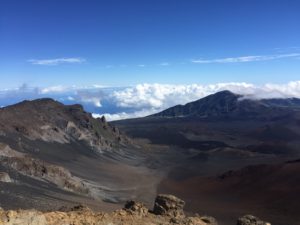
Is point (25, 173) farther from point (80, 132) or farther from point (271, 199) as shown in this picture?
point (80, 132)

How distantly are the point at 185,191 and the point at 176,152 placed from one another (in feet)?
214

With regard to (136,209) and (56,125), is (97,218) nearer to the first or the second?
(136,209)

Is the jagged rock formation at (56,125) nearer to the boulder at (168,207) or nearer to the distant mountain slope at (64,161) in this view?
the distant mountain slope at (64,161)

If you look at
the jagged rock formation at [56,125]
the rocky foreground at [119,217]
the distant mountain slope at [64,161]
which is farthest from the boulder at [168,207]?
the jagged rock formation at [56,125]

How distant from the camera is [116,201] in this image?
89375 mm

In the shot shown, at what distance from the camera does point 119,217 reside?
3253 centimetres

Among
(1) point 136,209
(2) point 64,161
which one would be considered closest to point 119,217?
(1) point 136,209

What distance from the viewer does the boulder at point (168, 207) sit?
36.9m

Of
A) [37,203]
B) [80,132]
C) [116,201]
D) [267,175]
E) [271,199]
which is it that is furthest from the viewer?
[80,132]

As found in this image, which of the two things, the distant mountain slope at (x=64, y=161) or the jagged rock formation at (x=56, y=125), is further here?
the jagged rock formation at (x=56, y=125)

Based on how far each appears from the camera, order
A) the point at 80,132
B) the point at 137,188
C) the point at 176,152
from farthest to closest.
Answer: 1. the point at 176,152
2. the point at 80,132
3. the point at 137,188

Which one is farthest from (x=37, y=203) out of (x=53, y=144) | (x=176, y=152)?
(x=176, y=152)

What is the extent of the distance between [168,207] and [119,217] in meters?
5.62

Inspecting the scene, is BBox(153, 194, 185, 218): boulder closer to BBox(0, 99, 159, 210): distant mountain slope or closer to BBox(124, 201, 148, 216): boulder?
BBox(124, 201, 148, 216): boulder
